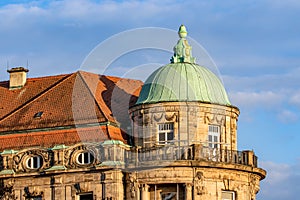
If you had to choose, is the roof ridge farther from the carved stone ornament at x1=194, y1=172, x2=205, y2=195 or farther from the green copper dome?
the carved stone ornament at x1=194, y1=172, x2=205, y2=195

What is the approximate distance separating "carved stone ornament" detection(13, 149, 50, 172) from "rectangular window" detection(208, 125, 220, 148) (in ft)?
32.5

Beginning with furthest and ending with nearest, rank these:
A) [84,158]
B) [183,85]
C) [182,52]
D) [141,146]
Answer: [182,52] < [183,85] < [141,146] < [84,158]

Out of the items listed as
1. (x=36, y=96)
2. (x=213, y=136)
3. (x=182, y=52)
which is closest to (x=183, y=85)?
(x=182, y=52)

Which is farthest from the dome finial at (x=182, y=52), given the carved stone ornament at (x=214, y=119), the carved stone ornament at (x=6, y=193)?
the carved stone ornament at (x=6, y=193)

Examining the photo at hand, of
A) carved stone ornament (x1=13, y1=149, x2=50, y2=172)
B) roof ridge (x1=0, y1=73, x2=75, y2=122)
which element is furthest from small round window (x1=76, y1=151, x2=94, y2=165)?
roof ridge (x1=0, y1=73, x2=75, y2=122)

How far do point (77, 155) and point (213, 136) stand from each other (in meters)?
8.36

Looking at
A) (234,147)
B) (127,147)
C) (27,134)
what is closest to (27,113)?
(27,134)

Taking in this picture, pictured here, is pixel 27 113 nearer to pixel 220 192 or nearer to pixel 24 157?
pixel 24 157

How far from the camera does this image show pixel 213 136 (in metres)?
79.2

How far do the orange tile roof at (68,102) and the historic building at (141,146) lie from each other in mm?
89

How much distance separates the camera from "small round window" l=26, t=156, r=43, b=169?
79562 millimetres

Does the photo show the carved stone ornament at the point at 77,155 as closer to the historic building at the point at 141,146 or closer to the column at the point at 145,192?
the historic building at the point at 141,146

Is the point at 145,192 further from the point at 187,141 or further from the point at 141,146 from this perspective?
the point at 187,141

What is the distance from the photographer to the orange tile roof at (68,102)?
80.2 m
